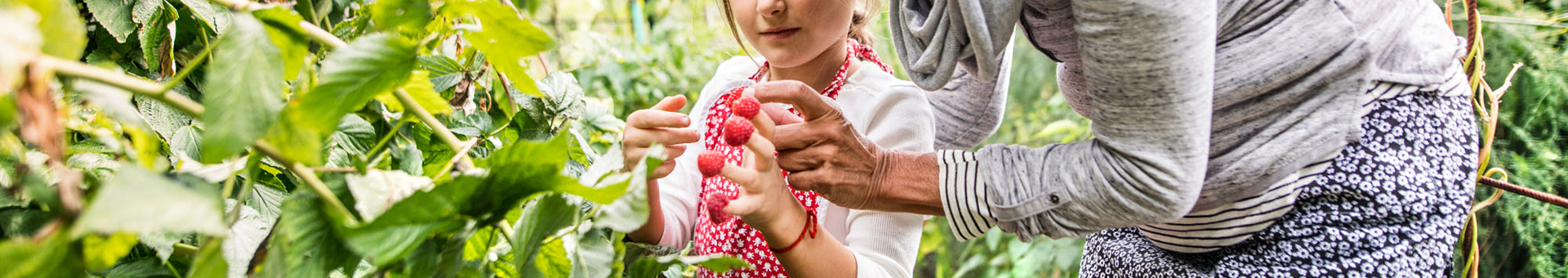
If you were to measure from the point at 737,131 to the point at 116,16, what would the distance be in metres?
0.45

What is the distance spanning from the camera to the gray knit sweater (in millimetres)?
621

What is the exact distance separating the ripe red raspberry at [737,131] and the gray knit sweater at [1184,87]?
0.63 ft

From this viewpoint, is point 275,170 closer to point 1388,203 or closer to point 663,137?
point 663,137

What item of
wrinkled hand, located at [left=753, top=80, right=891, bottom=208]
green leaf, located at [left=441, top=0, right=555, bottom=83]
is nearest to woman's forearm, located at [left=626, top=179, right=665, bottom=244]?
wrinkled hand, located at [left=753, top=80, right=891, bottom=208]

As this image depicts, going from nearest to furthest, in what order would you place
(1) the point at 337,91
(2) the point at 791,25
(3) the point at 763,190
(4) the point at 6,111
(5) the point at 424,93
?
(4) the point at 6,111
(1) the point at 337,91
(5) the point at 424,93
(3) the point at 763,190
(2) the point at 791,25

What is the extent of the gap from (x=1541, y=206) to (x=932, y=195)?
1.19 meters

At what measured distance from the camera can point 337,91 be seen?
36cm

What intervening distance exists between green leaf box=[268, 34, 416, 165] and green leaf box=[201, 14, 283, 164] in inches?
0.7

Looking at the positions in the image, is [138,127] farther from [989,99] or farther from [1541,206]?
[1541,206]

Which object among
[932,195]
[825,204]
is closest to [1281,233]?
[932,195]

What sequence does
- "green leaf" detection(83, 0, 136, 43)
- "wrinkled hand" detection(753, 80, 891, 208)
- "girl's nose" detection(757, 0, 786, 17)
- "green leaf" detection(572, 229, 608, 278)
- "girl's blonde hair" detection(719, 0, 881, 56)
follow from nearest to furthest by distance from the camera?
"green leaf" detection(572, 229, 608, 278)
"green leaf" detection(83, 0, 136, 43)
"wrinkled hand" detection(753, 80, 891, 208)
"girl's nose" detection(757, 0, 786, 17)
"girl's blonde hair" detection(719, 0, 881, 56)

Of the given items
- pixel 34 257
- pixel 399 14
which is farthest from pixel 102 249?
pixel 399 14

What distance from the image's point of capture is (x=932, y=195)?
0.74m

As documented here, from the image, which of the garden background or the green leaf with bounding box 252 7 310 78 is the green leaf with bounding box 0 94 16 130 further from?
the green leaf with bounding box 252 7 310 78
